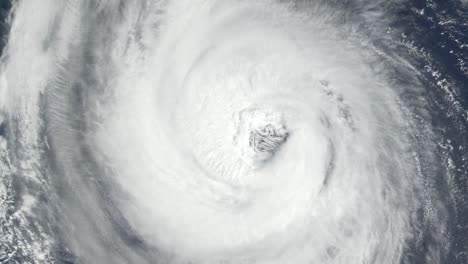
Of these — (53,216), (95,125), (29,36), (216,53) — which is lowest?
(53,216)

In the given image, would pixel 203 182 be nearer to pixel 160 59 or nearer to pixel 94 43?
pixel 160 59

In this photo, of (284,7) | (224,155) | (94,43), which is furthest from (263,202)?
(94,43)

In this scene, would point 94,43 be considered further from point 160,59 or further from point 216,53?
point 216,53

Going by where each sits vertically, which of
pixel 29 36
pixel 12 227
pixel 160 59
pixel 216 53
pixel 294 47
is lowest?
pixel 12 227

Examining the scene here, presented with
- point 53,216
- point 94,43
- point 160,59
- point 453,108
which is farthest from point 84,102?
point 453,108

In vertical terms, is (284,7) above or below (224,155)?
above

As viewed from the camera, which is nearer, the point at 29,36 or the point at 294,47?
the point at 29,36
